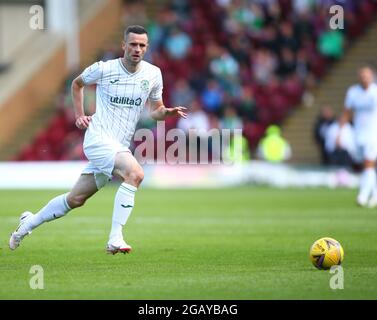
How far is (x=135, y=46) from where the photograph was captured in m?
11.1

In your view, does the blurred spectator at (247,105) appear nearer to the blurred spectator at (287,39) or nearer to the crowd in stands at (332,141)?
the crowd in stands at (332,141)

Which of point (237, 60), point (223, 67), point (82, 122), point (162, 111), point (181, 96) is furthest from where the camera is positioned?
point (237, 60)

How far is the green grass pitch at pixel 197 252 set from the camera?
902 cm

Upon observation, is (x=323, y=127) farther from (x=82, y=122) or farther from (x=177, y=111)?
(x=82, y=122)

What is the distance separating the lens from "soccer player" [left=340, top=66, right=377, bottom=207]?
18516mm

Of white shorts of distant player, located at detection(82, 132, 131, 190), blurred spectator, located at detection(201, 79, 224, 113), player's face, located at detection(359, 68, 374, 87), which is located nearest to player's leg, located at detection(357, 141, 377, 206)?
player's face, located at detection(359, 68, 374, 87)

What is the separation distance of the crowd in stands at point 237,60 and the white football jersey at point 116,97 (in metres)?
15.4

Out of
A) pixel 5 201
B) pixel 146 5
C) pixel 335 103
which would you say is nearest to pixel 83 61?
pixel 146 5

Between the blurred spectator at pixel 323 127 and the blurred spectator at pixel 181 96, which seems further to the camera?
the blurred spectator at pixel 181 96

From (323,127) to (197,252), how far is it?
15665mm

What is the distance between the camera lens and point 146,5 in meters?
33.4

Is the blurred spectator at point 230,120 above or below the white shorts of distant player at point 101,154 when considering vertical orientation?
above

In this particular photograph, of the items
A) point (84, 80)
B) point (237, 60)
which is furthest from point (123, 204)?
point (237, 60)

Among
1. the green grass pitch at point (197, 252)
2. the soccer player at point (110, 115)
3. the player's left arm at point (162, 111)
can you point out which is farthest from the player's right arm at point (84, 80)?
the green grass pitch at point (197, 252)
